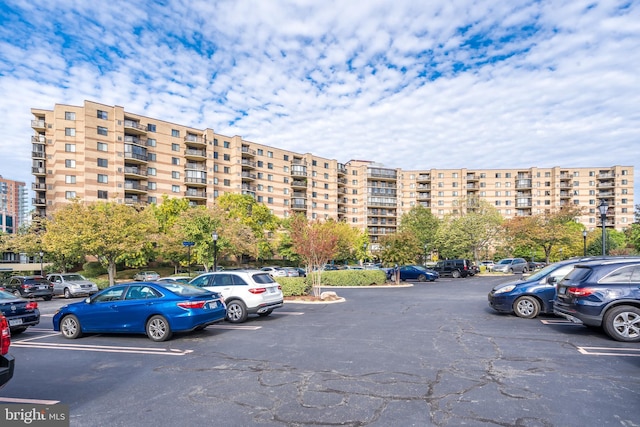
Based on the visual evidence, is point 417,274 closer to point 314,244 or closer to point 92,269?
point 314,244

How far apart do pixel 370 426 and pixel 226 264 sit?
2085 inches

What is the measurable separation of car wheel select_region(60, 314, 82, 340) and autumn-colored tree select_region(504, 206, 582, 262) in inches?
1561

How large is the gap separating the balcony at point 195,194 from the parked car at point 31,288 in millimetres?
34219

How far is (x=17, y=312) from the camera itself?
9969 mm

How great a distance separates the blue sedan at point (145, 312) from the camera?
28.5 feet

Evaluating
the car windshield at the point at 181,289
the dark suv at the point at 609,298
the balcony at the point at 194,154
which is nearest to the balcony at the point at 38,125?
the balcony at the point at 194,154

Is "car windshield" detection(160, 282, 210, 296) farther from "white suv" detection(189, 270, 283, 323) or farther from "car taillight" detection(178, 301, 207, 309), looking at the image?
"white suv" detection(189, 270, 283, 323)

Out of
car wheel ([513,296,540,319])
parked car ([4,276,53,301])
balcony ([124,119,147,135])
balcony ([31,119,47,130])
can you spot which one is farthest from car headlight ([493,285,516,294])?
balcony ([31,119,47,130])

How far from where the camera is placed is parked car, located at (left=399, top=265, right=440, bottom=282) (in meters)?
30.4

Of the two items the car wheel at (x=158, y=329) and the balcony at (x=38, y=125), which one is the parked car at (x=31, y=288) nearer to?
the car wheel at (x=158, y=329)

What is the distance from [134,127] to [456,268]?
46989mm

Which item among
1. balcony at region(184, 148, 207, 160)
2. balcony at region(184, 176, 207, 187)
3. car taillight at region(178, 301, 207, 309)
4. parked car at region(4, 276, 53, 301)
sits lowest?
parked car at region(4, 276, 53, 301)

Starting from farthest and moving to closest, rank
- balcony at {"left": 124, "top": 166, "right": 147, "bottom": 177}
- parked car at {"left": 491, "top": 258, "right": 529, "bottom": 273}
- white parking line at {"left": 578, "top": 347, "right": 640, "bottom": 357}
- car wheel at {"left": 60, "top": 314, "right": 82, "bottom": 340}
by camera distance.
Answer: balcony at {"left": 124, "top": 166, "right": 147, "bottom": 177} < parked car at {"left": 491, "top": 258, "right": 529, "bottom": 273} < car wheel at {"left": 60, "top": 314, "right": 82, "bottom": 340} < white parking line at {"left": 578, "top": 347, "right": 640, "bottom": 357}

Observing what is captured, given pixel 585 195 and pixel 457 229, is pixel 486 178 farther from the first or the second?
pixel 457 229
